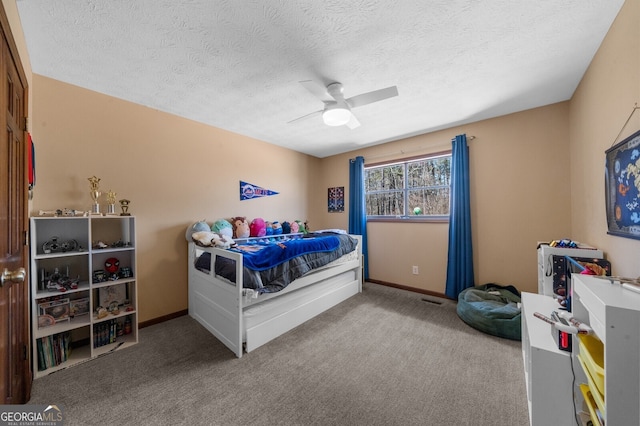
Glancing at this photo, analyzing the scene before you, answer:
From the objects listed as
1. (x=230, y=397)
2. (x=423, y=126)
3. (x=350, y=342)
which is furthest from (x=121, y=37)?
(x=423, y=126)

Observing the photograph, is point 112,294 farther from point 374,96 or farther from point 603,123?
point 603,123

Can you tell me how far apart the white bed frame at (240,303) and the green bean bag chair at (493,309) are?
4.76 feet

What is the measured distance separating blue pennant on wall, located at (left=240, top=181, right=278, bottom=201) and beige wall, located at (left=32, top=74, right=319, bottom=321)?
Answer: 0.28ft

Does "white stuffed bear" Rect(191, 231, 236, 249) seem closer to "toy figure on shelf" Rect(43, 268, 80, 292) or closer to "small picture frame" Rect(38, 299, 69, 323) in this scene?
"toy figure on shelf" Rect(43, 268, 80, 292)

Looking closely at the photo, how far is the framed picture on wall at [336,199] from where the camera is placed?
4426 mm

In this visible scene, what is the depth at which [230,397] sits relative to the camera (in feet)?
5.01

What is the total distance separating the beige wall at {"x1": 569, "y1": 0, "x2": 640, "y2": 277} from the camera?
1.29 m

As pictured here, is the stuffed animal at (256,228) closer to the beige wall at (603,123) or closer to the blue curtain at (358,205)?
the blue curtain at (358,205)

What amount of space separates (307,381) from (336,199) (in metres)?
3.20

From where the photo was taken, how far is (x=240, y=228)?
3.14 meters

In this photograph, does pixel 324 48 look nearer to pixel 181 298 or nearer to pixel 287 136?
pixel 287 136

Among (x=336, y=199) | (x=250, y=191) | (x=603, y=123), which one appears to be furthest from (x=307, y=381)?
(x=336, y=199)

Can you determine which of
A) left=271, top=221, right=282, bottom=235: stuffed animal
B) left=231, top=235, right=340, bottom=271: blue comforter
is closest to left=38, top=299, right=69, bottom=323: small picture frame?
left=231, top=235, right=340, bottom=271: blue comforter

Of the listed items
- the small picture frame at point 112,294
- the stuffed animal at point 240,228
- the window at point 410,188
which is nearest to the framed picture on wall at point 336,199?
the window at point 410,188
